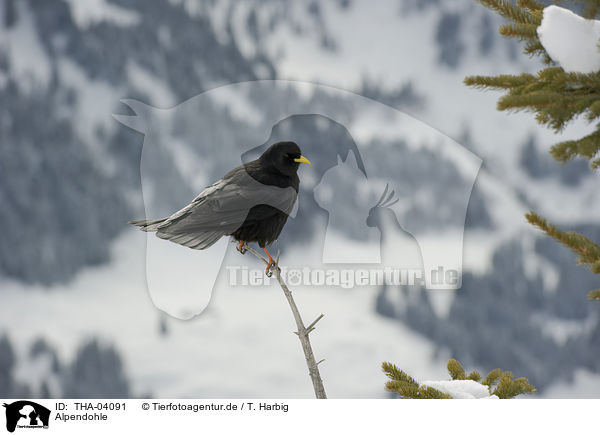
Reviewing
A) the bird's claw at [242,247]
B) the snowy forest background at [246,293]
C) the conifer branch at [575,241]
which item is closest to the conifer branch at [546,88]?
the conifer branch at [575,241]

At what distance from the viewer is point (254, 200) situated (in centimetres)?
293

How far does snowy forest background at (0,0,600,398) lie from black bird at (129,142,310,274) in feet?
149

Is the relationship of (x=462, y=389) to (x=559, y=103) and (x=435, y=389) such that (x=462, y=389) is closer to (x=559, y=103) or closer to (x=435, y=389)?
(x=435, y=389)

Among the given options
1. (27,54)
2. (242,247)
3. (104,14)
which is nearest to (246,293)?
(242,247)

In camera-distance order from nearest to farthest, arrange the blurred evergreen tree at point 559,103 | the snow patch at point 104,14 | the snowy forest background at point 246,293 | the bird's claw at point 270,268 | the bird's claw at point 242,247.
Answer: the blurred evergreen tree at point 559,103
the bird's claw at point 270,268
the bird's claw at point 242,247
the snowy forest background at point 246,293
the snow patch at point 104,14

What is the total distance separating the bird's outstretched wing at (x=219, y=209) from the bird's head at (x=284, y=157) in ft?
0.36

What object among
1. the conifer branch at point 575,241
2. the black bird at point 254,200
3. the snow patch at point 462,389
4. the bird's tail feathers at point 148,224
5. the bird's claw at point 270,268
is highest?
the black bird at point 254,200

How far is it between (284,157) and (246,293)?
45.3 metres

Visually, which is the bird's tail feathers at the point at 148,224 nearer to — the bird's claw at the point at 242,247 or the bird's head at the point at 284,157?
the bird's claw at the point at 242,247

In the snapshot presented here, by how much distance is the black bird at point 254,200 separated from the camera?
109 inches

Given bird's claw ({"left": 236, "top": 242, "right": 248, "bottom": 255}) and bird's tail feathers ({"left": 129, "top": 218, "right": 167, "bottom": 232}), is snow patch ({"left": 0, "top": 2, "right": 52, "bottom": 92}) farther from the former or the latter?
bird's tail feathers ({"left": 129, "top": 218, "right": 167, "bottom": 232})

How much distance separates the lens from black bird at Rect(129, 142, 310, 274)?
109 inches

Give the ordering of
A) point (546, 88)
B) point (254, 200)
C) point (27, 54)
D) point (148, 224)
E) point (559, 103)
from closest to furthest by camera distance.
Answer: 1. point (559, 103)
2. point (546, 88)
3. point (148, 224)
4. point (254, 200)
5. point (27, 54)

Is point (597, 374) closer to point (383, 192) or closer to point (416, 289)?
point (416, 289)
